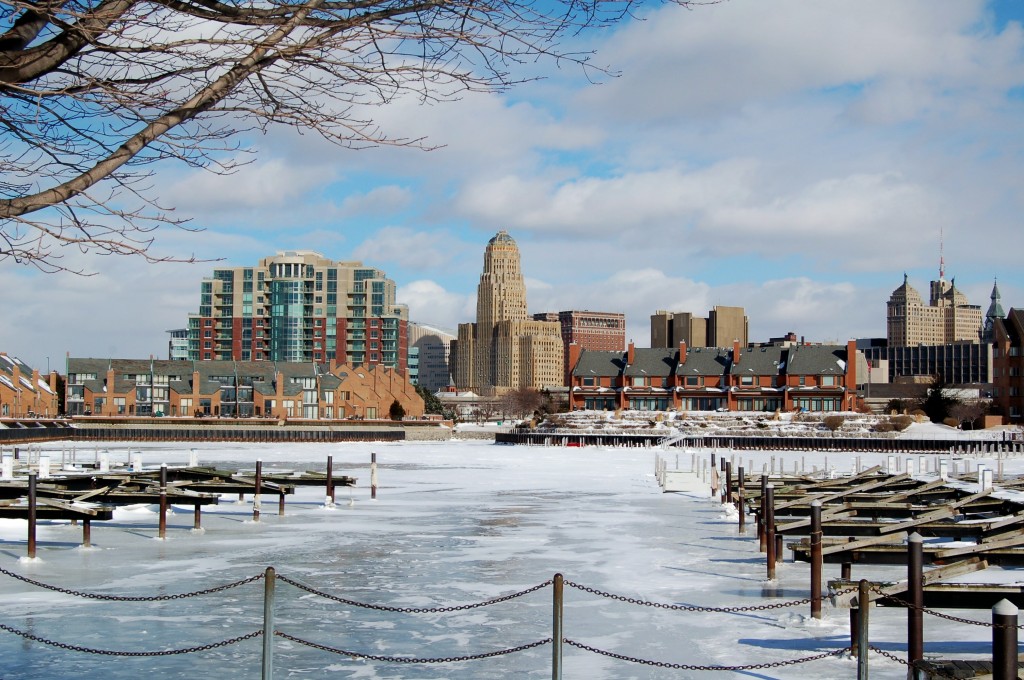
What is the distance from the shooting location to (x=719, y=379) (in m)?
129

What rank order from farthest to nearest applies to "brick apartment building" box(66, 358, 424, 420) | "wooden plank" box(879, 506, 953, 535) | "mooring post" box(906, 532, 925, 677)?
"brick apartment building" box(66, 358, 424, 420) < "wooden plank" box(879, 506, 953, 535) < "mooring post" box(906, 532, 925, 677)

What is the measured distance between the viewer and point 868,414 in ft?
392

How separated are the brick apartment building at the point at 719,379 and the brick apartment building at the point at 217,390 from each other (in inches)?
1485

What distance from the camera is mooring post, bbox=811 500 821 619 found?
54.4 ft

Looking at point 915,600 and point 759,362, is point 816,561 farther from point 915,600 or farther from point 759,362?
point 759,362

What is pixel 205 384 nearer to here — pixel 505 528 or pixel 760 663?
pixel 505 528

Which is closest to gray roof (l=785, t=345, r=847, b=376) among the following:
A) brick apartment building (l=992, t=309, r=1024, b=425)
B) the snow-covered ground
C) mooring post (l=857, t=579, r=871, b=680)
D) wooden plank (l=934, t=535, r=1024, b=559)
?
brick apartment building (l=992, t=309, r=1024, b=425)

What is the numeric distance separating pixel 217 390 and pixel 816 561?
143 meters

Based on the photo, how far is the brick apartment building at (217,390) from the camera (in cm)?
15175

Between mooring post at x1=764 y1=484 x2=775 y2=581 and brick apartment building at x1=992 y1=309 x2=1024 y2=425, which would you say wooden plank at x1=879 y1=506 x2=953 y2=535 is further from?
brick apartment building at x1=992 y1=309 x2=1024 y2=425

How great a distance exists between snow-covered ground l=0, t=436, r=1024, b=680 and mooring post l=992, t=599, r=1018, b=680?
4.73m

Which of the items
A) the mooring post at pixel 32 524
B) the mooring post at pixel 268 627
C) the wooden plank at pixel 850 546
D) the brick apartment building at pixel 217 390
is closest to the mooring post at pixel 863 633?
the wooden plank at pixel 850 546

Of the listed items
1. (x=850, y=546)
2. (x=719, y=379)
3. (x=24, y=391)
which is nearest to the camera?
(x=850, y=546)

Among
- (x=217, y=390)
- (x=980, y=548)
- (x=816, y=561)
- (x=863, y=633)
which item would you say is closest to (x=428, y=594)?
(x=816, y=561)
